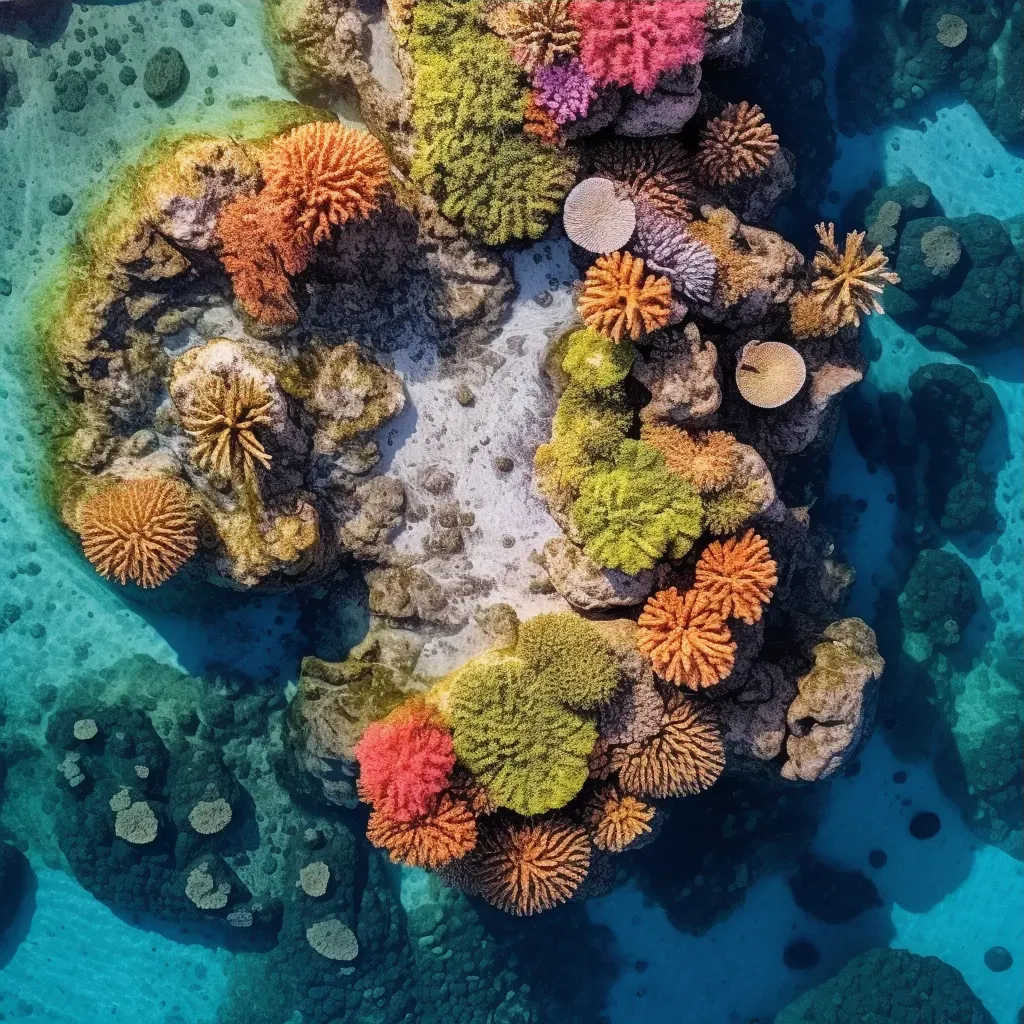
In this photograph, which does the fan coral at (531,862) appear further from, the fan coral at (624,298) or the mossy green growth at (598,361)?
the fan coral at (624,298)

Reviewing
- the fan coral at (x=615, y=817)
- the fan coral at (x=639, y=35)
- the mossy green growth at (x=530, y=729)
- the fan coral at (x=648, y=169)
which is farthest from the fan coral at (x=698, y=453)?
the fan coral at (x=615, y=817)

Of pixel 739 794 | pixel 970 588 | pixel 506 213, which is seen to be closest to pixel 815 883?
pixel 739 794

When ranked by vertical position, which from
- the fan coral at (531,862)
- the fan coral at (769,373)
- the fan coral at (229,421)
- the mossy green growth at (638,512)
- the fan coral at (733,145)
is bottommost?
the fan coral at (531,862)

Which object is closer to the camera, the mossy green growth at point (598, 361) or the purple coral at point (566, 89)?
the purple coral at point (566, 89)

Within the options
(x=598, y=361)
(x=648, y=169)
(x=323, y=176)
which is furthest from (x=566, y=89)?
(x=598, y=361)

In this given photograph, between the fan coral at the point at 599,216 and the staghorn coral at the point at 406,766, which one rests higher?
the fan coral at the point at 599,216

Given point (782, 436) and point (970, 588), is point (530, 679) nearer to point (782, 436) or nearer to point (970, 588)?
point (782, 436)
